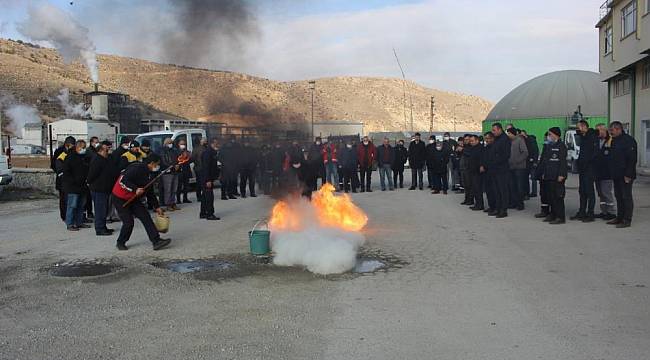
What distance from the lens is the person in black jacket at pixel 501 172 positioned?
12344 millimetres

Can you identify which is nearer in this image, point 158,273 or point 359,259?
point 158,273

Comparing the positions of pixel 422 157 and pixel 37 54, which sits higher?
pixel 37 54

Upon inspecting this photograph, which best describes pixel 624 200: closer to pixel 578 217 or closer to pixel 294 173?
pixel 578 217

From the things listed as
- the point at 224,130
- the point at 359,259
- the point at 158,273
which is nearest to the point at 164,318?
the point at 158,273

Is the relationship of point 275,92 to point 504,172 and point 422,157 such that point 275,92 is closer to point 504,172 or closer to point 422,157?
point 422,157

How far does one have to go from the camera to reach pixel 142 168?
30.2ft

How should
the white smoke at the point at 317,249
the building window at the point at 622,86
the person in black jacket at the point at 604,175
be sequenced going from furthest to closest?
the building window at the point at 622,86, the person in black jacket at the point at 604,175, the white smoke at the point at 317,249

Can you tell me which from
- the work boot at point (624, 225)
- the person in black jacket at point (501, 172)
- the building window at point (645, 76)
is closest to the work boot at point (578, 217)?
the work boot at point (624, 225)

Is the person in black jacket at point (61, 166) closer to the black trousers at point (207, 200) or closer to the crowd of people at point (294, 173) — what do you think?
the crowd of people at point (294, 173)

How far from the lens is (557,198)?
11211 millimetres

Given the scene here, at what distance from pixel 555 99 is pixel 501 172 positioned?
151ft

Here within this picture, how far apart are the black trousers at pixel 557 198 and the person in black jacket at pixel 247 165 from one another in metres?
8.54

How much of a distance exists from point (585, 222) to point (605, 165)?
3.88 ft

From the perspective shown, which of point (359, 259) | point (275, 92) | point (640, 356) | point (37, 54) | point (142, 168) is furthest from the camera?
point (37, 54)
